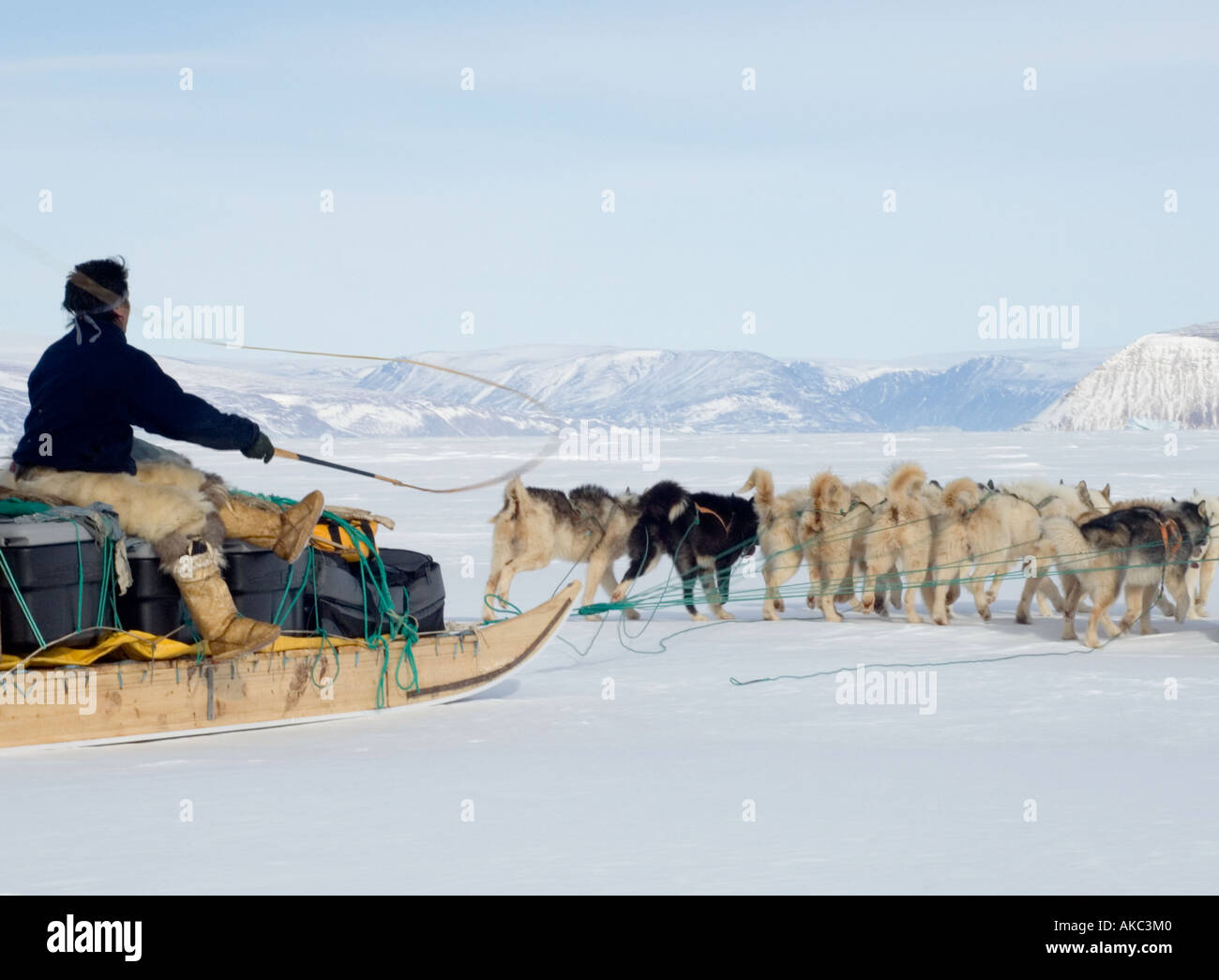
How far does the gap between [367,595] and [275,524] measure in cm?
58

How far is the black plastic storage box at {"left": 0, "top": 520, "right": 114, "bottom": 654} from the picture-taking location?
510 centimetres

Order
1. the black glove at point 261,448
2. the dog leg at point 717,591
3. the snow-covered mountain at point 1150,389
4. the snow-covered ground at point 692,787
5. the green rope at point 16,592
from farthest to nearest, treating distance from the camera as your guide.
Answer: the snow-covered mountain at point 1150,389
the dog leg at point 717,591
the black glove at point 261,448
the green rope at point 16,592
the snow-covered ground at point 692,787

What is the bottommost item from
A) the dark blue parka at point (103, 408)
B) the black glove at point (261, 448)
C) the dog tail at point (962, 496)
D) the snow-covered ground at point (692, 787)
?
the snow-covered ground at point (692, 787)

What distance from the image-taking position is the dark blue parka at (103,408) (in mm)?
5266

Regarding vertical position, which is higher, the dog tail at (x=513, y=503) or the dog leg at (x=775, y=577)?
the dog tail at (x=513, y=503)

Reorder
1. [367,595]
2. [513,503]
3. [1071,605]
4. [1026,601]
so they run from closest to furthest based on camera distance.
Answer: [367,595], [1071,605], [1026,601], [513,503]

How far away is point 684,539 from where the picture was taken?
30.9 ft

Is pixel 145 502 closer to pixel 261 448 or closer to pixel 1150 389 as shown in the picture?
pixel 261 448

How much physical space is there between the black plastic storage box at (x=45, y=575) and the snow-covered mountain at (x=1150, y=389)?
100447mm

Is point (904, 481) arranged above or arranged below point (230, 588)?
above

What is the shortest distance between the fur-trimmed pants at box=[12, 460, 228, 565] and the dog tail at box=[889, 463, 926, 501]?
4800 millimetres

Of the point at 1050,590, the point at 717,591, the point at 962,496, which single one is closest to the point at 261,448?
the point at 717,591

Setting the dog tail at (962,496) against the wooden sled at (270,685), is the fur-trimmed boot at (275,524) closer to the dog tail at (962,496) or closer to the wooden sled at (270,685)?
the wooden sled at (270,685)

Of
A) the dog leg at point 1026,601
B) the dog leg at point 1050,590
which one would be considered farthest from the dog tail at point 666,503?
the dog leg at point 1050,590
